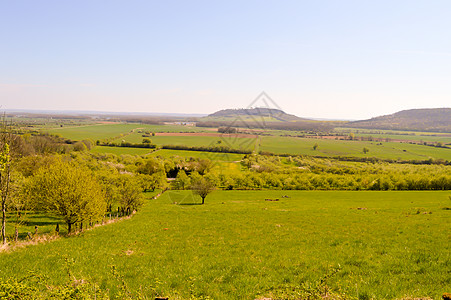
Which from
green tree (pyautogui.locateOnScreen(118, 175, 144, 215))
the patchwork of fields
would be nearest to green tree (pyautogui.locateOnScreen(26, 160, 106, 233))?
the patchwork of fields

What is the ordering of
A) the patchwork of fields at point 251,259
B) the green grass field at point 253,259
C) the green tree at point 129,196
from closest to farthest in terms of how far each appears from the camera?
the patchwork of fields at point 251,259 → the green grass field at point 253,259 → the green tree at point 129,196

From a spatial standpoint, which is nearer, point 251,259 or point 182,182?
point 251,259

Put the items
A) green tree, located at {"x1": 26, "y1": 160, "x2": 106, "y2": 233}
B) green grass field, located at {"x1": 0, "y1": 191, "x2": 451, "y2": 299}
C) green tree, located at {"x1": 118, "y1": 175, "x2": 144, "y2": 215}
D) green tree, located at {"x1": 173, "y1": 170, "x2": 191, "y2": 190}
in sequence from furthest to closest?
green tree, located at {"x1": 173, "y1": 170, "x2": 191, "y2": 190}, green tree, located at {"x1": 118, "y1": 175, "x2": 144, "y2": 215}, green tree, located at {"x1": 26, "y1": 160, "x2": 106, "y2": 233}, green grass field, located at {"x1": 0, "y1": 191, "x2": 451, "y2": 299}

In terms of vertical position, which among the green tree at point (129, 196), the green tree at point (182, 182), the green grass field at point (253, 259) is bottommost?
the green tree at point (182, 182)

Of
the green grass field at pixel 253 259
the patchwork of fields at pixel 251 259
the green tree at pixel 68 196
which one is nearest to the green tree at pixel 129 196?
the patchwork of fields at pixel 251 259

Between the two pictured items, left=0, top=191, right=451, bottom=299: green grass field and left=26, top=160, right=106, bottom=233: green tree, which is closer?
left=0, top=191, right=451, bottom=299: green grass field

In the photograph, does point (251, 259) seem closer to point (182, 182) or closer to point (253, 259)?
point (253, 259)

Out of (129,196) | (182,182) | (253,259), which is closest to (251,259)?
(253,259)

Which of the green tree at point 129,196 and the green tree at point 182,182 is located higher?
the green tree at point 129,196

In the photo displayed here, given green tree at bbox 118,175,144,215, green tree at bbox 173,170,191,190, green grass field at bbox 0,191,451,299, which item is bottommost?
green tree at bbox 173,170,191,190

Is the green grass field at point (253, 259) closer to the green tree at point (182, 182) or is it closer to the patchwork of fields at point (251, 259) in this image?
the patchwork of fields at point (251, 259)

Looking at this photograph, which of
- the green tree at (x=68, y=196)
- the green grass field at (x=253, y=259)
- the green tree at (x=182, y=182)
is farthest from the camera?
the green tree at (x=182, y=182)

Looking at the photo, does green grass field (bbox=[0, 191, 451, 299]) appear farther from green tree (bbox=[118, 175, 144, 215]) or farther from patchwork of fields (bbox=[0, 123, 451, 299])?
green tree (bbox=[118, 175, 144, 215])

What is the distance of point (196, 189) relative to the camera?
64688 millimetres
